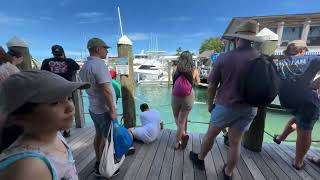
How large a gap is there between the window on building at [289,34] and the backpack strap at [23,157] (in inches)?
763

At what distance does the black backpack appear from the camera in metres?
1.75

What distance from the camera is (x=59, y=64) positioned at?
10.0ft

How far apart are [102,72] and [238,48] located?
1.37 meters

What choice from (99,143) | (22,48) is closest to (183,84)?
(99,143)

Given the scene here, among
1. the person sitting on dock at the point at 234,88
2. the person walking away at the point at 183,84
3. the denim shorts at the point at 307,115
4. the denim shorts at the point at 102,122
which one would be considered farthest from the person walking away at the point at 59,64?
the denim shorts at the point at 307,115

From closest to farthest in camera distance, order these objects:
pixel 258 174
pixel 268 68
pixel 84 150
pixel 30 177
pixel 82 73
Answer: pixel 30 177 → pixel 268 68 → pixel 82 73 → pixel 258 174 → pixel 84 150

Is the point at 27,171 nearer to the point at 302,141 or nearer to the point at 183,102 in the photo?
the point at 183,102

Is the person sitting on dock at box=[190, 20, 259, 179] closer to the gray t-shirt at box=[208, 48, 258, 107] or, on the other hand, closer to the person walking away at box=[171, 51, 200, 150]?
the gray t-shirt at box=[208, 48, 258, 107]

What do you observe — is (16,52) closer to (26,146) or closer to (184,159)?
(26,146)

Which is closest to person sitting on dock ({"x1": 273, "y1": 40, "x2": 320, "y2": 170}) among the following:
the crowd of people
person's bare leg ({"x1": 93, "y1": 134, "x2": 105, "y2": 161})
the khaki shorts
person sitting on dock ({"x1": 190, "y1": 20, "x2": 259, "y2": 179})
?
the crowd of people

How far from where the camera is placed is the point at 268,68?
1.77 meters

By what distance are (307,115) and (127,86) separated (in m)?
2.58

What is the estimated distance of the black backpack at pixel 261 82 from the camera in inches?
69.0

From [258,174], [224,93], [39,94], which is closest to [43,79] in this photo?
[39,94]
